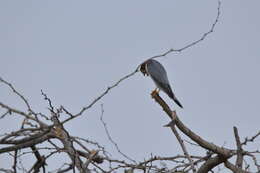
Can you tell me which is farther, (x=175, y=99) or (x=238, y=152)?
(x=175, y=99)

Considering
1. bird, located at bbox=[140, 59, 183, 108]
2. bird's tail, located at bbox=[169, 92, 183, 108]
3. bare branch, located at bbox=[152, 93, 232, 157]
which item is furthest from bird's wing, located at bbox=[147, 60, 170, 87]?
bare branch, located at bbox=[152, 93, 232, 157]

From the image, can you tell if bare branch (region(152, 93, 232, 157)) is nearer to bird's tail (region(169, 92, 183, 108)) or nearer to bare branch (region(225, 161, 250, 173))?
bare branch (region(225, 161, 250, 173))

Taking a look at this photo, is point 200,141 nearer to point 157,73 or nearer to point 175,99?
point 175,99

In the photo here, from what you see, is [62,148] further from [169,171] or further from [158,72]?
[158,72]

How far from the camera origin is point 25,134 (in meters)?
2.10

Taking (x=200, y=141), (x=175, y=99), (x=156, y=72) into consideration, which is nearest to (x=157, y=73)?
(x=156, y=72)

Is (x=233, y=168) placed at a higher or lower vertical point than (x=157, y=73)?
Result: lower

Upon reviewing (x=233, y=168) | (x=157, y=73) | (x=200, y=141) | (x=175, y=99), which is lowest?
(x=233, y=168)

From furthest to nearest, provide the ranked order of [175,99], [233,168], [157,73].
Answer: [157,73]
[175,99]
[233,168]

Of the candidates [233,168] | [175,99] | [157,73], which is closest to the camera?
[233,168]

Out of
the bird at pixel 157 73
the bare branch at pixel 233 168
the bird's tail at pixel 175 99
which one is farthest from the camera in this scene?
the bird at pixel 157 73

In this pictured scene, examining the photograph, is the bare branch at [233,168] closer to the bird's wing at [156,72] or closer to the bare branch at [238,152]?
the bare branch at [238,152]

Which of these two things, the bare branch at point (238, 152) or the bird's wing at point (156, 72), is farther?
the bird's wing at point (156, 72)

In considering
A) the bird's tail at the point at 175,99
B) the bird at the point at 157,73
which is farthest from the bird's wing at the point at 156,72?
the bird's tail at the point at 175,99
